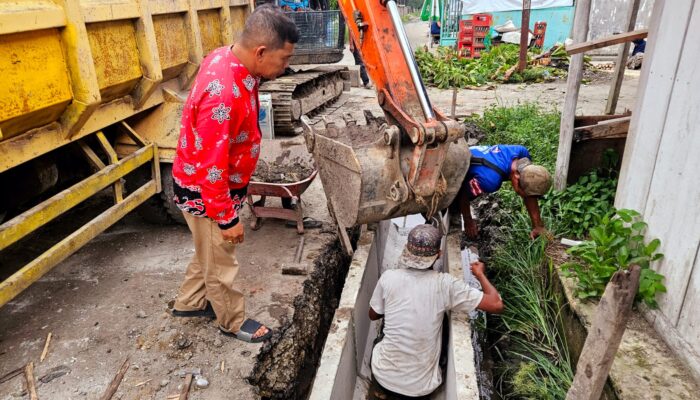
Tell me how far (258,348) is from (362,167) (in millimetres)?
1367

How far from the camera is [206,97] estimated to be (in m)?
2.51

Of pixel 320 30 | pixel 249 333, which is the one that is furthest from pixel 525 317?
pixel 320 30

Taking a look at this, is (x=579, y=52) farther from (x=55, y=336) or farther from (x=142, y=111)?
(x=55, y=336)

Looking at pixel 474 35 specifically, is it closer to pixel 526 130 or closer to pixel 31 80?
pixel 526 130

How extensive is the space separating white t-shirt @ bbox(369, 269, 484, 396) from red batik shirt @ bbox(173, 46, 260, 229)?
1109 mm

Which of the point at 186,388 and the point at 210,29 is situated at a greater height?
the point at 210,29

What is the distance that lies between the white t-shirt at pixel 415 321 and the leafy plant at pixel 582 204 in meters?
1.46

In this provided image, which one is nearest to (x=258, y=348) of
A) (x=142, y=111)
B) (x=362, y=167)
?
(x=362, y=167)

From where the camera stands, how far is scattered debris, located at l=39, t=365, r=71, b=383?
2951 millimetres

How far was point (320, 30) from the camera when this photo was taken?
808cm

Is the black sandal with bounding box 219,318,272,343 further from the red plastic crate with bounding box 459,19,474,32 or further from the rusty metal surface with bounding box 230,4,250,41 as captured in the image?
the red plastic crate with bounding box 459,19,474,32

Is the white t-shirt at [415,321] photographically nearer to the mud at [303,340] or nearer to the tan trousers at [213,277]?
the mud at [303,340]

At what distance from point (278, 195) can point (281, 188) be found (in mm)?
139

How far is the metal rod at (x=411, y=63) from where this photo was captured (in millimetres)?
3276
